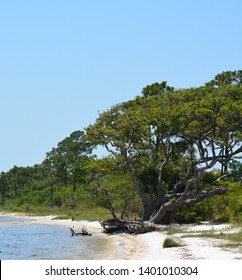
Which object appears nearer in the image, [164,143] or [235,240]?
[235,240]

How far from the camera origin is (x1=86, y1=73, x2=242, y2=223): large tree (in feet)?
136

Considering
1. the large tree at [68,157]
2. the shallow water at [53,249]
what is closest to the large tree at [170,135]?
the shallow water at [53,249]

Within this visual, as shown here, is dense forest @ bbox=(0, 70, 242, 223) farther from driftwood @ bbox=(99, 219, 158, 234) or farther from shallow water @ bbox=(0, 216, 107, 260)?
shallow water @ bbox=(0, 216, 107, 260)

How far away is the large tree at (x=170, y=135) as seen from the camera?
136 feet

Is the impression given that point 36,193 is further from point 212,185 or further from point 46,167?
point 212,185

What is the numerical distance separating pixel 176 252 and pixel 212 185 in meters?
24.7

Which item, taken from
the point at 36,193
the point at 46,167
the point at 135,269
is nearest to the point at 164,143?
the point at 135,269

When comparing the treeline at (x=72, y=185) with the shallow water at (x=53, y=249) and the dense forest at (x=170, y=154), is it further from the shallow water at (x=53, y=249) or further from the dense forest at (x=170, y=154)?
the shallow water at (x=53, y=249)

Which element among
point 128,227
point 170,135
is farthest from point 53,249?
point 170,135

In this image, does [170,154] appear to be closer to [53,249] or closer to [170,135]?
Answer: [170,135]

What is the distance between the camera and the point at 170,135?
1738 inches

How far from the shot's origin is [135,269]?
16219 mm

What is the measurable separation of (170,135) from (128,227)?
28.6ft

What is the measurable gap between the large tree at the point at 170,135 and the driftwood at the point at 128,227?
1982 millimetres
